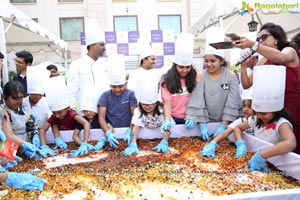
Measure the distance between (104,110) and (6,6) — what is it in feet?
6.71

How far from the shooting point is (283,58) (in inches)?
70.4

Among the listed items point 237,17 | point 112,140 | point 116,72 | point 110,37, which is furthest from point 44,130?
point 237,17

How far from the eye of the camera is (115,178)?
1632mm

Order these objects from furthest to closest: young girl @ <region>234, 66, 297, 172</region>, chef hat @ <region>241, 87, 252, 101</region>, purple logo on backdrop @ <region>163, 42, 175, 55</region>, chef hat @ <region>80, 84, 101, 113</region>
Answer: purple logo on backdrop @ <region>163, 42, 175, 55</region>
chef hat @ <region>80, 84, 101, 113</region>
chef hat @ <region>241, 87, 252, 101</region>
young girl @ <region>234, 66, 297, 172</region>

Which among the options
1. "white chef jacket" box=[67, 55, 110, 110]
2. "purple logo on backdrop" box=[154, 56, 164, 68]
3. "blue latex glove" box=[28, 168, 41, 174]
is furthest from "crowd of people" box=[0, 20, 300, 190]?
"purple logo on backdrop" box=[154, 56, 164, 68]

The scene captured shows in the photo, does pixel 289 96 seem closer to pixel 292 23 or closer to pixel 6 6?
pixel 6 6

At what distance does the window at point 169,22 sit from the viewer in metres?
14.7

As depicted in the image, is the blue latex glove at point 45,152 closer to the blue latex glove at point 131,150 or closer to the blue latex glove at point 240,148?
the blue latex glove at point 131,150

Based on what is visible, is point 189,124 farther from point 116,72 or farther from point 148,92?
point 116,72

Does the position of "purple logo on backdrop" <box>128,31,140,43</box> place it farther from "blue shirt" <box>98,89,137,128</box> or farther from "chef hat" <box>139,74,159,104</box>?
"chef hat" <box>139,74,159,104</box>

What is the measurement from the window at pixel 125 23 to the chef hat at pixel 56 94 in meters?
12.6

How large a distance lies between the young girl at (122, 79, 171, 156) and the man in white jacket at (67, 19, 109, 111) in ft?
2.50

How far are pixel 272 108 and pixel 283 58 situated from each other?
0.36 metres

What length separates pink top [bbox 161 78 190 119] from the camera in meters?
2.40
